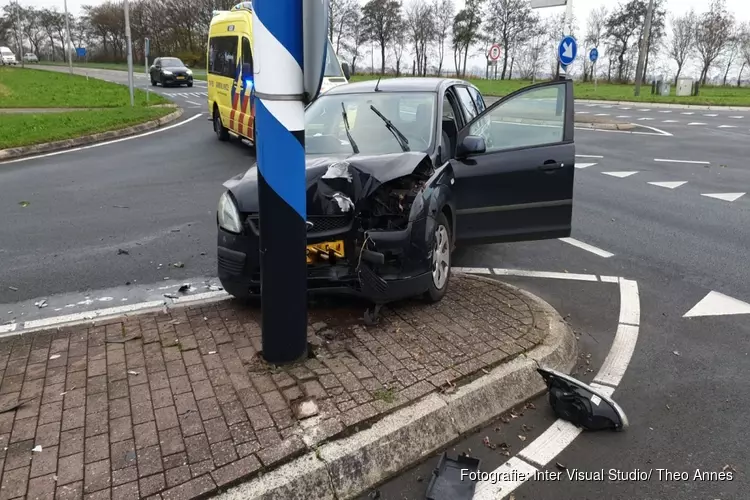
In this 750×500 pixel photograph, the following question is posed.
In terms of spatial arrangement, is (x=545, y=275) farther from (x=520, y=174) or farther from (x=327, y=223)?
(x=327, y=223)

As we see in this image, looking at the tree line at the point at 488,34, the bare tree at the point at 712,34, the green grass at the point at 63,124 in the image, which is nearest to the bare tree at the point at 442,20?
the tree line at the point at 488,34

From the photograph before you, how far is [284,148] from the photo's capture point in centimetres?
318

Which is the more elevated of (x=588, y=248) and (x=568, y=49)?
(x=568, y=49)

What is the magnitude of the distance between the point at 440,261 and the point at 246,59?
892 centimetres

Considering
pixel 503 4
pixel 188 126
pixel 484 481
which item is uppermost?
pixel 503 4

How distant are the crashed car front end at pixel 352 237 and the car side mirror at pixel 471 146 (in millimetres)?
935

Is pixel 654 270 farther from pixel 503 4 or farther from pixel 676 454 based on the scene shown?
pixel 503 4

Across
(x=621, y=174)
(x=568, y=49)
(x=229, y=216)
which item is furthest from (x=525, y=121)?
(x=568, y=49)

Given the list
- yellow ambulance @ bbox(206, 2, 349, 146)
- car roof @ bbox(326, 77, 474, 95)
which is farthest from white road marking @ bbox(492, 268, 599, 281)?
yellow ambulance @ bbox(206, 2, 349, 146)

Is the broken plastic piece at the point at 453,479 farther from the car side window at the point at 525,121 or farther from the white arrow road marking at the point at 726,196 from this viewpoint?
the white arrow road marking at the point at 726,196

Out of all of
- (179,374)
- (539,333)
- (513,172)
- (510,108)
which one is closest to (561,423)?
(539,333)

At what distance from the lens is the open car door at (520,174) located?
17.0ft

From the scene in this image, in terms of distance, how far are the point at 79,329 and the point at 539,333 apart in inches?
128

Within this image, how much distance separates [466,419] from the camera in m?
3.19
